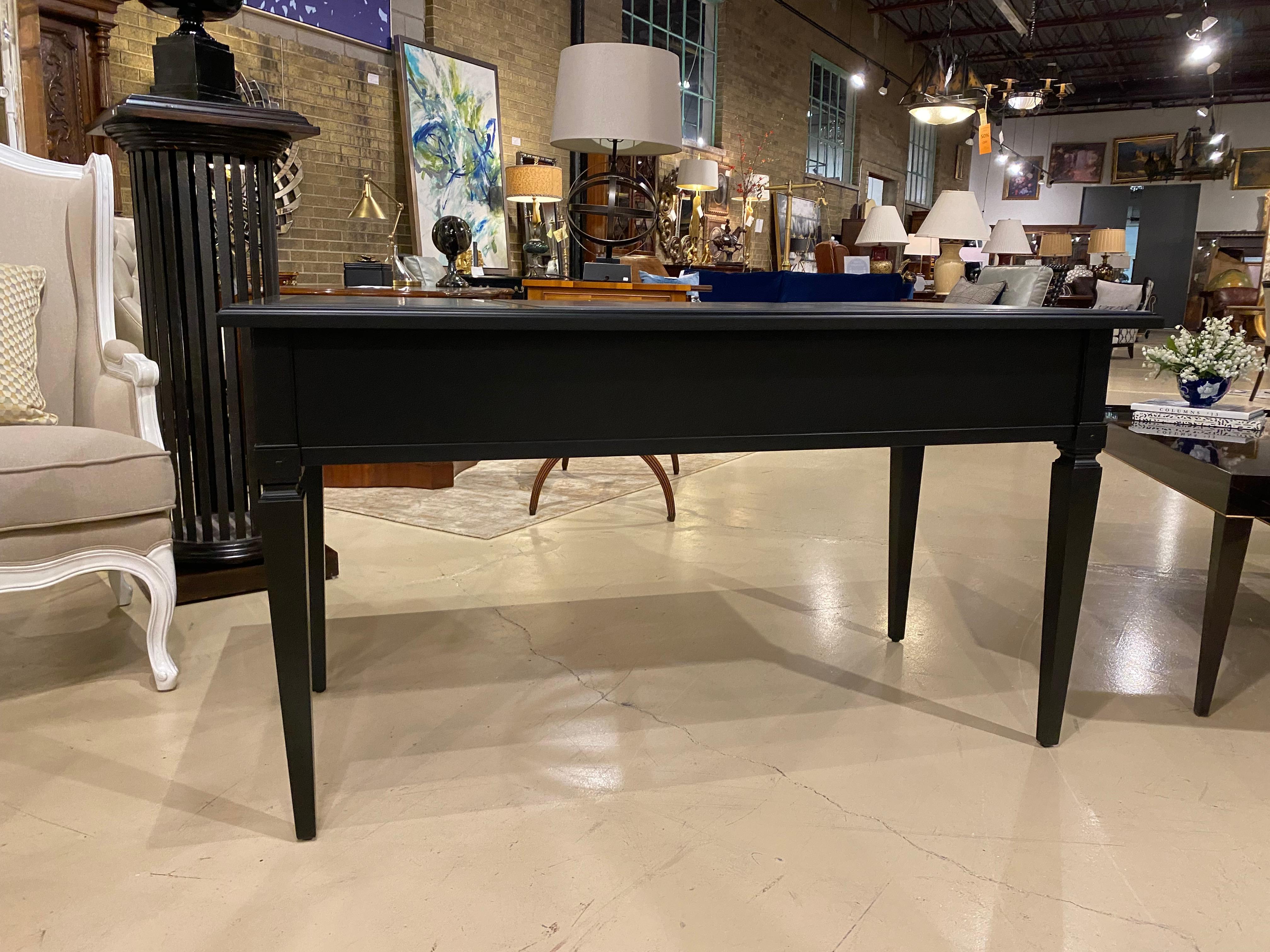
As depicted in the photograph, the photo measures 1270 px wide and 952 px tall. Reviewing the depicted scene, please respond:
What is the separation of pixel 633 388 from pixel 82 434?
3.97ft

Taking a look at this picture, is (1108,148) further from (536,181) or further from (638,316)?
(638,316)

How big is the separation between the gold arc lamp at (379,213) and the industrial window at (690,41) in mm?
4064

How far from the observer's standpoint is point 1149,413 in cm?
236

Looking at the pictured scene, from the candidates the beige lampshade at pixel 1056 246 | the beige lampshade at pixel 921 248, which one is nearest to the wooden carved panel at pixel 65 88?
the beige lampshade at pixel 921 248

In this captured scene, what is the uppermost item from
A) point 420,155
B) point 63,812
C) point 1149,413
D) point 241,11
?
point 241,11

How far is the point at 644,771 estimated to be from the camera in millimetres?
1530

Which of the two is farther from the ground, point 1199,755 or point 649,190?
point 649,190

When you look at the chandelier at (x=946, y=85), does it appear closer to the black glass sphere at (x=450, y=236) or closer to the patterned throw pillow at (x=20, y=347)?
the black glass sphere at (x=450, y=236)

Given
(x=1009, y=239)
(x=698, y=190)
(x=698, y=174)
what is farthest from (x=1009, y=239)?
(x=698, y=190)

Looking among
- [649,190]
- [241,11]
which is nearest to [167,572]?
[649,190]

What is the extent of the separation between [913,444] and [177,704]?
1485 millimetres

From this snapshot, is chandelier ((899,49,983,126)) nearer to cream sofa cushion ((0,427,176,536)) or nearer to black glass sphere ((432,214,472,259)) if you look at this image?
black glass sphere ((432,214,472,259))

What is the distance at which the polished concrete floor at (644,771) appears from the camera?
1.17m

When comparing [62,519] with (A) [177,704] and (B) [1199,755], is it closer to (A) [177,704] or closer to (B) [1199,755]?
(A) [177,704]
